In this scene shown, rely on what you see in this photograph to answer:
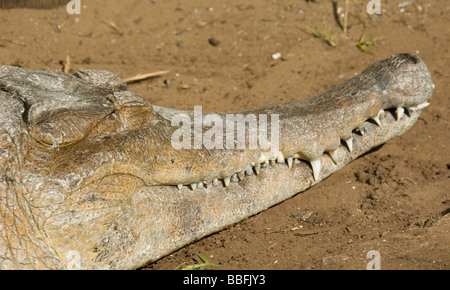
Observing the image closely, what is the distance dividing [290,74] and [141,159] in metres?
3.20

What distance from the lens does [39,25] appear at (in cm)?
634

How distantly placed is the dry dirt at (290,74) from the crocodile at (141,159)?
0.96 ft

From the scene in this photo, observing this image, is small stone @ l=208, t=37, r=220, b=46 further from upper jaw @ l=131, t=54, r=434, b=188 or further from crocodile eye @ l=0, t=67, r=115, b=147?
crocodile eye @ l=0, t=67, r=115, b=147

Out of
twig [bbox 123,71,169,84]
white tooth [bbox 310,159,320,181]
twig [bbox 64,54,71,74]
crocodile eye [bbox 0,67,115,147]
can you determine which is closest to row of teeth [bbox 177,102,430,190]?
white tooth [bbox 310,159,320,181]

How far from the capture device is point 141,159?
3334 millimetres

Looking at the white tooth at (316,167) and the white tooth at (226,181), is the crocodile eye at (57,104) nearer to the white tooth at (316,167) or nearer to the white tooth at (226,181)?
the white tooth at (226,181)

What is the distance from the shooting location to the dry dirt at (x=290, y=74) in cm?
365

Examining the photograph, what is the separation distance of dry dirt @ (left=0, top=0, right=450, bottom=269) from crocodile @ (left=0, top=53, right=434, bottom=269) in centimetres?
29

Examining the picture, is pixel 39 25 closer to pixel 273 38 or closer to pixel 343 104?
pixel 273 38

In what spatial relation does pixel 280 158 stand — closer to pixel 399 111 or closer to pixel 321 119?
pixel 321 119

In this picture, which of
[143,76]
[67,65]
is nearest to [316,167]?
[143,76]

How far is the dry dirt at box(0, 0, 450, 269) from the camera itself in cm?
365
